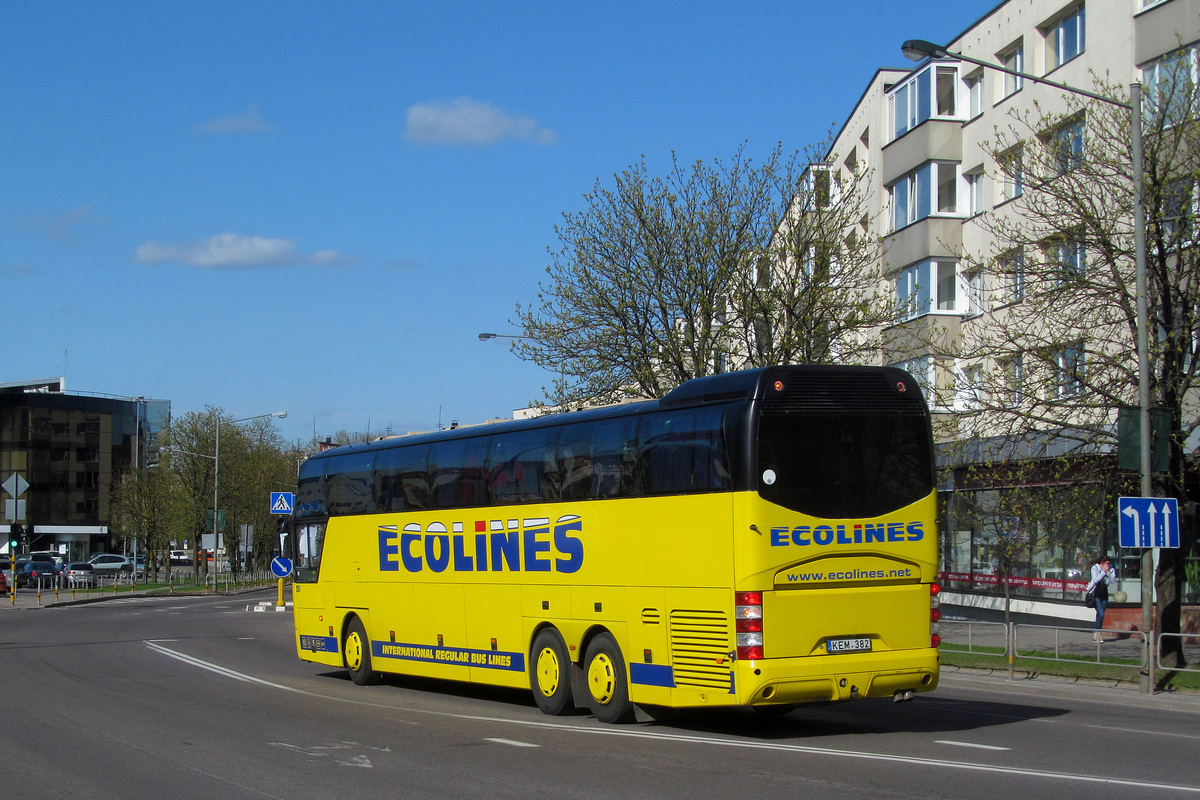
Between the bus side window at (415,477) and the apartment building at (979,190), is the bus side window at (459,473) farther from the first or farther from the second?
the apartment building at (979,190)

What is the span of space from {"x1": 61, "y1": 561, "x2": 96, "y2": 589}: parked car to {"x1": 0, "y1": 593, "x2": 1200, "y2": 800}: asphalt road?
55.0 meters

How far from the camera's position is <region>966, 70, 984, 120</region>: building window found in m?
35.4

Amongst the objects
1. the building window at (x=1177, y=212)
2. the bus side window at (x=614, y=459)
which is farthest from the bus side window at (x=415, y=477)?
the building window at (x=1177, y=212)

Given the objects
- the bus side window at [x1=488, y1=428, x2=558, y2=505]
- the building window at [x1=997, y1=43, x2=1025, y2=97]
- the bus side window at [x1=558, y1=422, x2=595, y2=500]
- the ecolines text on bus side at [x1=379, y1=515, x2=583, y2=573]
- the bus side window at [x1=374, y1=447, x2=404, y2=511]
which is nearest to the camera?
the bus side window at [x1=558, y1=422, x2=595, y2=500]

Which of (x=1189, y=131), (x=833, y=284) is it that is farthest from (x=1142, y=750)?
(x=833, y=284)

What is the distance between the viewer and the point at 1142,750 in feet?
38.0

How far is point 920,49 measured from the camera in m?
17.4

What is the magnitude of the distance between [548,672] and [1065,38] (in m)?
23.8

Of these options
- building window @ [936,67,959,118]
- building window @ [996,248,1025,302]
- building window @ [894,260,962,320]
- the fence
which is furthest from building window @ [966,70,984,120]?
the fence

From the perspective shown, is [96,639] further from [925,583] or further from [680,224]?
[925,583]

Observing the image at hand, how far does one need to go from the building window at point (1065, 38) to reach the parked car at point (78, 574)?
56236 millimetres

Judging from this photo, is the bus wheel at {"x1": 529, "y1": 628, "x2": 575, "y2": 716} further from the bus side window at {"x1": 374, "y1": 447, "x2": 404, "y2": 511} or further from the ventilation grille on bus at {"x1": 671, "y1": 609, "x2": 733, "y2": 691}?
the bus side window at {"x1": 374, "y1": 447, "x2": 404, "y2": 511}

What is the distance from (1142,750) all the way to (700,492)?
4.74 m

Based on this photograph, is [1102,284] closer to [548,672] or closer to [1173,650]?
[1173,650]
